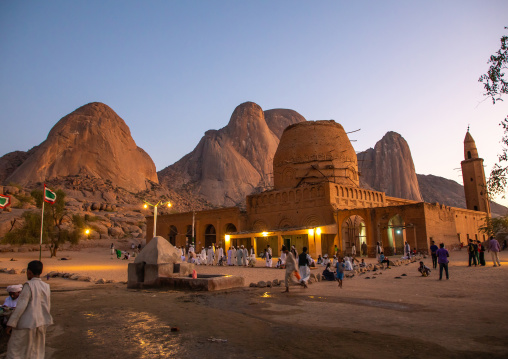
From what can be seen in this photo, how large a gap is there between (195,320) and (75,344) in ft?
6.59

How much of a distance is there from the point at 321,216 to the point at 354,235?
138 inches

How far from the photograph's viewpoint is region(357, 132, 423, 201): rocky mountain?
8400 cm

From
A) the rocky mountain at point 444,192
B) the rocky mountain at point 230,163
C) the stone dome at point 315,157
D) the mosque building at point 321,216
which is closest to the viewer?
the mosque building at point 321,216

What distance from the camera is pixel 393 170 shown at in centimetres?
8650

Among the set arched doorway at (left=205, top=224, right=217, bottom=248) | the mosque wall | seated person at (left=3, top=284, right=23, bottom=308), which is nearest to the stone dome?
the mosque wall

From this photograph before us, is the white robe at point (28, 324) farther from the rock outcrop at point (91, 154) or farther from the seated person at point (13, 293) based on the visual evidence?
the rock outcrop at point (91, 154)

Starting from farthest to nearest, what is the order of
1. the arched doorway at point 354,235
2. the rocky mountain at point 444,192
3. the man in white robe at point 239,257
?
the rocky mountain at point 444,192 → the arched doorway at point 354,235 → the man in white robe at point 239,257

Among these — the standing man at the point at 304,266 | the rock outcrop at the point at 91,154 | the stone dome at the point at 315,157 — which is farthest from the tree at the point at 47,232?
the rock outcrop at the point at 91,154

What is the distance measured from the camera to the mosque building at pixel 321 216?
25844 millimetres

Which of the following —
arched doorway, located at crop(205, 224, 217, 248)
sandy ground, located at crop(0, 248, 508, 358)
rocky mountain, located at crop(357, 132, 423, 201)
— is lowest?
sandy ground, located at crop(0, 248, 508, 358)

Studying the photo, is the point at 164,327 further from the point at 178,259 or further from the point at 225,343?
the point at 178,259

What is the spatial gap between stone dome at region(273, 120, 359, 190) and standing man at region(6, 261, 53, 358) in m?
29.5

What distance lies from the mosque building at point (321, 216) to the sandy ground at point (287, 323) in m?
15.9

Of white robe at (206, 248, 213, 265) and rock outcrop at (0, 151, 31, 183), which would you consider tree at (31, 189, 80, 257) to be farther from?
rock outcrop at (0, 151, 31, 183)
